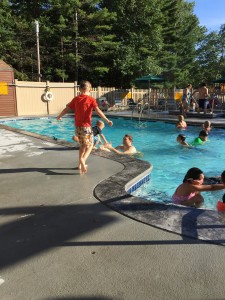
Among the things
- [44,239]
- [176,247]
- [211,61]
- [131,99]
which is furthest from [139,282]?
[211,61]

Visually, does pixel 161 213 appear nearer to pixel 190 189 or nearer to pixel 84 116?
pixel 190 189

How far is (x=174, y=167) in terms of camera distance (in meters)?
7.14

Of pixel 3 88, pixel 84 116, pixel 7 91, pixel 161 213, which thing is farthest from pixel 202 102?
pixel 161 213

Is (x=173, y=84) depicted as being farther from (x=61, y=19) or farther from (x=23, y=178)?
(x=23, y=178)

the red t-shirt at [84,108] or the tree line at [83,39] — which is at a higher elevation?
the tree line at [83,39]

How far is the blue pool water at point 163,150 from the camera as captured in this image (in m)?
5.19

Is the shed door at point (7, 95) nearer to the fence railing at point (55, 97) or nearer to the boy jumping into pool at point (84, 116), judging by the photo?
the fence railing at point (55, 97)

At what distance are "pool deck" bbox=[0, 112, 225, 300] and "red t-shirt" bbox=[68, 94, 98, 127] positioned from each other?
1007 millimetres

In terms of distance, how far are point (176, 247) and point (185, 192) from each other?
6.12ft

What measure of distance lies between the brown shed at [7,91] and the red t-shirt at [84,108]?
1355 cm

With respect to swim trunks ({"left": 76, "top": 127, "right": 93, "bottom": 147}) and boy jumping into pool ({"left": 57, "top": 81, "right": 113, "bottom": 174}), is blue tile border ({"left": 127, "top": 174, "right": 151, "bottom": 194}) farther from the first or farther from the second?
swim trunks ({"left": 76, "top": 127, "right": 93, "bottom": 147})

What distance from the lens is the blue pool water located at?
519cm

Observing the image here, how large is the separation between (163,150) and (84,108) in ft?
16.5

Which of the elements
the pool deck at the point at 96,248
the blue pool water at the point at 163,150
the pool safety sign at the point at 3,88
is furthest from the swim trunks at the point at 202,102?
the pool deck at the point at 96,248
